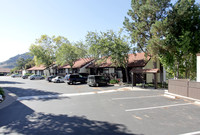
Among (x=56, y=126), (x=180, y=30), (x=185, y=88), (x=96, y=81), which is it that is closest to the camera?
(x=56, y=126)

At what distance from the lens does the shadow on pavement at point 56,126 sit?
572cm

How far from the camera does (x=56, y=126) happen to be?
6.32 metres

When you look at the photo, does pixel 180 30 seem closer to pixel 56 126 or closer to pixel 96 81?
pixel 96 81

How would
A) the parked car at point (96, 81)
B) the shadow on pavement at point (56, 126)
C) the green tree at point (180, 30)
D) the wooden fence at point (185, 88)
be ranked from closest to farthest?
the shadow on pavement at point (56, 126) → the wooden fence at point (185, 88) → the green tree at point (180, 30) → the parked car at point (96, 81)

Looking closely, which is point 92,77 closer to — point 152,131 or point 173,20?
point 173,20

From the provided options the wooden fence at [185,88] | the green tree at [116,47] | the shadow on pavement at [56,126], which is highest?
the green tree at [116,47]

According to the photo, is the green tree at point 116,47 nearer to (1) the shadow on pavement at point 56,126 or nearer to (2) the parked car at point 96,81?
(2) the parked car at point 96,81

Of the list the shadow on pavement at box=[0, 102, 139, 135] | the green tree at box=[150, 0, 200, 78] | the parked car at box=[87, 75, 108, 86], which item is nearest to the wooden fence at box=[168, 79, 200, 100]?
the green tree at box=[150, 0, 200, 78]

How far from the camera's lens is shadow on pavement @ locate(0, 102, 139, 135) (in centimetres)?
572

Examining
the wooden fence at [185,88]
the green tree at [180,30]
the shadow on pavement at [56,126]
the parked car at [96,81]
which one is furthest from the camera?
the parked car at [96,81]

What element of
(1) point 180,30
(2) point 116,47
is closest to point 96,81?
(2) point 116,47

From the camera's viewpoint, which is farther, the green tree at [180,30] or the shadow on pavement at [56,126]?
the green tree at [180,30]

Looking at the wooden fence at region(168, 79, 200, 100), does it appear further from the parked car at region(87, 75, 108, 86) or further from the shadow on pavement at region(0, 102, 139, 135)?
the parked car at region(87, 75, 108, 86)

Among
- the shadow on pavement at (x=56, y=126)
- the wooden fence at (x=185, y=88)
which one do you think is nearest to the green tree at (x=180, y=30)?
the wooden fence at (x=185, y=88)
